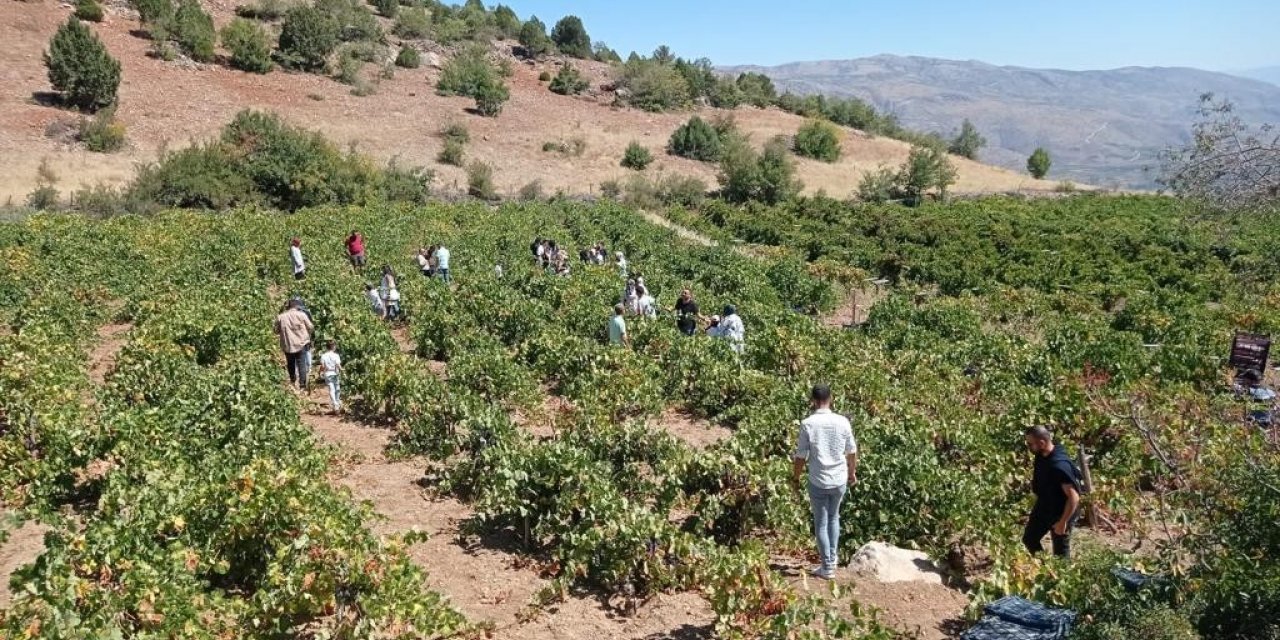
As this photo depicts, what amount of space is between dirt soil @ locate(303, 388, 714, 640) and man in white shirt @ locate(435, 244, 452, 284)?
35.7 feet

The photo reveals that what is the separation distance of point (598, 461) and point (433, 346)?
302 inches

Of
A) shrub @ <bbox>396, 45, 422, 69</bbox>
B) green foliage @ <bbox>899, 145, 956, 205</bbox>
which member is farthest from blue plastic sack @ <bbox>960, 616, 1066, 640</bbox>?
shrub @ <bbox>396, 45, 422, 69</bbox>

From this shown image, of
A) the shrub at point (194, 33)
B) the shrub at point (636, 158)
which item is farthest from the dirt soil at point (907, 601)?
the shrub at point (194, 33)

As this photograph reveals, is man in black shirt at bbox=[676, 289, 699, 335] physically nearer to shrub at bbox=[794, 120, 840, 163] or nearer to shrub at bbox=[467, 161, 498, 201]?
shrub at bbox=[467, 161, 498, 201]

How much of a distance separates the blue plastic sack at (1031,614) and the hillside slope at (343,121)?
4173 cm

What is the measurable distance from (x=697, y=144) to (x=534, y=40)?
27866 millimetres

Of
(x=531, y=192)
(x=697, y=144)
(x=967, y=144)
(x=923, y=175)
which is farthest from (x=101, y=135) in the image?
(x=967, y=144)

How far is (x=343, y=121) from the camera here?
52.9 metres

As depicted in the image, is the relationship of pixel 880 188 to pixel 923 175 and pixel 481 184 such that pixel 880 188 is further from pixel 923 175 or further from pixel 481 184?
pixel 481 184

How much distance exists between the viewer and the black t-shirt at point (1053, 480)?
6.54 m

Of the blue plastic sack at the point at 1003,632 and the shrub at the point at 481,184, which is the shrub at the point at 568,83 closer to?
the shrub at the point at 481,184

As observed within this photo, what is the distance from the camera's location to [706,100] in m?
78.2

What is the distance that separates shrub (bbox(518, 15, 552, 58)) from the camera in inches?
3120

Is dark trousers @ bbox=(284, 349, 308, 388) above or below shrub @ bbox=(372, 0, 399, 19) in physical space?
below
